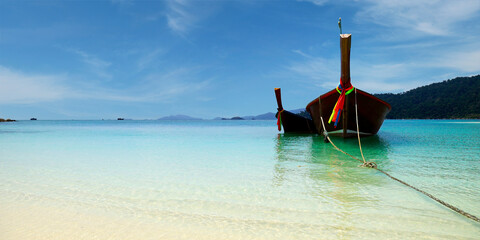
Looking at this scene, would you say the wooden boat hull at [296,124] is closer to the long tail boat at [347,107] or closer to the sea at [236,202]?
the long tail boat at [347,107]

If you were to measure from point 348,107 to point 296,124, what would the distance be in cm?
1067

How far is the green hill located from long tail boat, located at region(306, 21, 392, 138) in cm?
8413

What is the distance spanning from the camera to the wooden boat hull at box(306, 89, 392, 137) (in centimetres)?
1300

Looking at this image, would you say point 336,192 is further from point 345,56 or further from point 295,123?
point 295,123

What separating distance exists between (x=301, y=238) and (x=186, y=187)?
259 centimetres

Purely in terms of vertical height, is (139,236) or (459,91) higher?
(459,91)

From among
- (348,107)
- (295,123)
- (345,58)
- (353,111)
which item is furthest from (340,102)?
(295,123)

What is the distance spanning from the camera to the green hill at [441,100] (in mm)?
81500

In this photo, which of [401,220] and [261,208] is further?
[261,208]

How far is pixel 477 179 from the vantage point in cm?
529

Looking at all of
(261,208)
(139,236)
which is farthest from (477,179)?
(139,236)

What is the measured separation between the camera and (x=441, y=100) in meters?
91.0

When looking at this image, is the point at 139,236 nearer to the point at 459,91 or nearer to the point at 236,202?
the point at 236,202

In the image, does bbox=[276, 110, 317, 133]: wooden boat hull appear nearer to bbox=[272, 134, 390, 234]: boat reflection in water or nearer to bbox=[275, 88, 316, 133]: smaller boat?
bbox=[275, 88, 316, 133]: smaller boat
